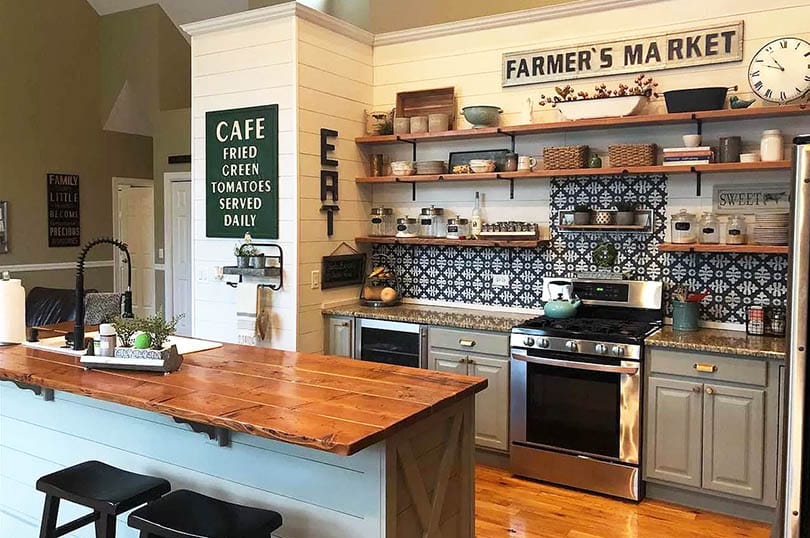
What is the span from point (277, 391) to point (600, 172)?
2.58 m

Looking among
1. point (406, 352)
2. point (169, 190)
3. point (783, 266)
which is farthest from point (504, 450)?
point (169, 190)

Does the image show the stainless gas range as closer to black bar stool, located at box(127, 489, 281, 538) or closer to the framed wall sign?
the framed wall sign

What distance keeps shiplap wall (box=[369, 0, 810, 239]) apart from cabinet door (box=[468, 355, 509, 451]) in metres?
1.09

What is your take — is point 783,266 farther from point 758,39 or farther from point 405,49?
point 405,49

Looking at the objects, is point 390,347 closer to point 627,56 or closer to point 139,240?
point 627,56

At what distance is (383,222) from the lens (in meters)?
5.28

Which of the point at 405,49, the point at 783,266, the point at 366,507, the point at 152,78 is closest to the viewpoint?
the point at 366,507

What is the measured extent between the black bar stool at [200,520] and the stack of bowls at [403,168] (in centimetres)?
311

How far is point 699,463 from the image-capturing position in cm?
365

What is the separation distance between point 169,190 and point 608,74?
5437 millimetres

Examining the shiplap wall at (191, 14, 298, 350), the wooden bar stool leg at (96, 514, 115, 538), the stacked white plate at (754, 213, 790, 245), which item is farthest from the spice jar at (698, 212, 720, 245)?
the wooden bar stool leg at (96, 514, 115, 538)

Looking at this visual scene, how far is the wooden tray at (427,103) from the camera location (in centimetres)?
496

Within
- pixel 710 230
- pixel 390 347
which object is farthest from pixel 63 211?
pixel 710 230

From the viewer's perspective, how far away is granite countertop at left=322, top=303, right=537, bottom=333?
4.32 meters
